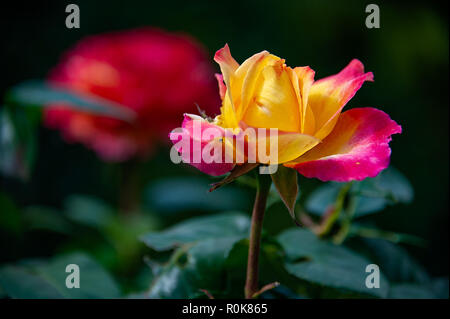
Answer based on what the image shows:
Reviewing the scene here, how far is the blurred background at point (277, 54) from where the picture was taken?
29.2 inches

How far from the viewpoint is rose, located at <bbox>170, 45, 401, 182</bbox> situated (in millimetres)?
219

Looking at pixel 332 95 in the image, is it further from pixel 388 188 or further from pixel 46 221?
pixel 46 221

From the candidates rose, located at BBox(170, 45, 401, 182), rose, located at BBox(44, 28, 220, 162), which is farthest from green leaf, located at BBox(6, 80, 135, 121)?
rose, located at BBox(170, 45, 401, 182)

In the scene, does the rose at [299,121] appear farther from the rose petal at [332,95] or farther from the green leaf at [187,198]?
the green leaf at [187,198]

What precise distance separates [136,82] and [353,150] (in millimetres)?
476

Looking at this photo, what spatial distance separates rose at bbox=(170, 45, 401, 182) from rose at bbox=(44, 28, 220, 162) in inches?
16.6

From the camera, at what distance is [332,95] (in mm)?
253

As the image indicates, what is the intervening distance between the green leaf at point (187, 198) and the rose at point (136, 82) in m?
0.09

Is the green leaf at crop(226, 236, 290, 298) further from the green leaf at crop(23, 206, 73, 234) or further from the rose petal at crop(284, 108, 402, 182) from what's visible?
the green leaf at crop(23, 206, 73, 234)

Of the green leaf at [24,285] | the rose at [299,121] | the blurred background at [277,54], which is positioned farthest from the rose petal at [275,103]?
the blurred background at [277,54]

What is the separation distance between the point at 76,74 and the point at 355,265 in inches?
20.4

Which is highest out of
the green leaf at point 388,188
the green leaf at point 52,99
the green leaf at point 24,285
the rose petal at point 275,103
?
the green leaf at point 52,99
